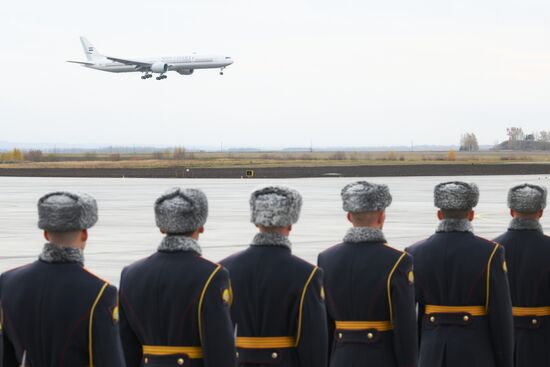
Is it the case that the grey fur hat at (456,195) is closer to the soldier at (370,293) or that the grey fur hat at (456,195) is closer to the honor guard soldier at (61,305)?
the soldier at (370,293)

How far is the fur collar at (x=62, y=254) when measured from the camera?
211 inches

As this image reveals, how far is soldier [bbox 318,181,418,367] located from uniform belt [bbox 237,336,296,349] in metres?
0.81

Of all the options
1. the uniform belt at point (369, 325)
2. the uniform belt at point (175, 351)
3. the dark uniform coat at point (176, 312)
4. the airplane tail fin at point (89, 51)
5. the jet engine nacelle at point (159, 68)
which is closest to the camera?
the dark uniform coat at point (176, 312)

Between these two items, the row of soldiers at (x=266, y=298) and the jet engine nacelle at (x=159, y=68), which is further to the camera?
the jet engine nacelle at (x=159, y=68)

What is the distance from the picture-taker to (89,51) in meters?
173

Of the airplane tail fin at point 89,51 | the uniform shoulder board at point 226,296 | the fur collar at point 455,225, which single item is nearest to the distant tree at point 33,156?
the airplane tail fin at point 89,51

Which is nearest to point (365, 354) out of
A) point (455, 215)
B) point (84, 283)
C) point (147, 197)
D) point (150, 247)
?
point (455, 215)

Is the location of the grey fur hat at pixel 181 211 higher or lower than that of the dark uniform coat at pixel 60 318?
higher

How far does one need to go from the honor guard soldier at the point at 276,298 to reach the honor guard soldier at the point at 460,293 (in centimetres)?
169

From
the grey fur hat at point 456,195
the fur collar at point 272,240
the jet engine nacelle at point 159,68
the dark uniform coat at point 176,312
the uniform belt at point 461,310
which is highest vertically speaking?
the jet engine nacelle at point 159,68

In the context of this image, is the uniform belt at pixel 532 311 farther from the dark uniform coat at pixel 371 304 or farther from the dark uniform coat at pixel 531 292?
the dark uniform coat at pixel 371 304

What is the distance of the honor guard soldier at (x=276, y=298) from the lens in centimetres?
588

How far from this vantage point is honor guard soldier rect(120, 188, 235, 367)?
5.46 m

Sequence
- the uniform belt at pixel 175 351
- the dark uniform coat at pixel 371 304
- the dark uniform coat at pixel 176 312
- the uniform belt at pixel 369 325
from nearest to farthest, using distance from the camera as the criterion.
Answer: the dark uniform coat at pixel 176 312, the uniform belt at pixel 175 351, the dark uniform coat at pixel 371 304, the uniform belt at pixel 369 325
